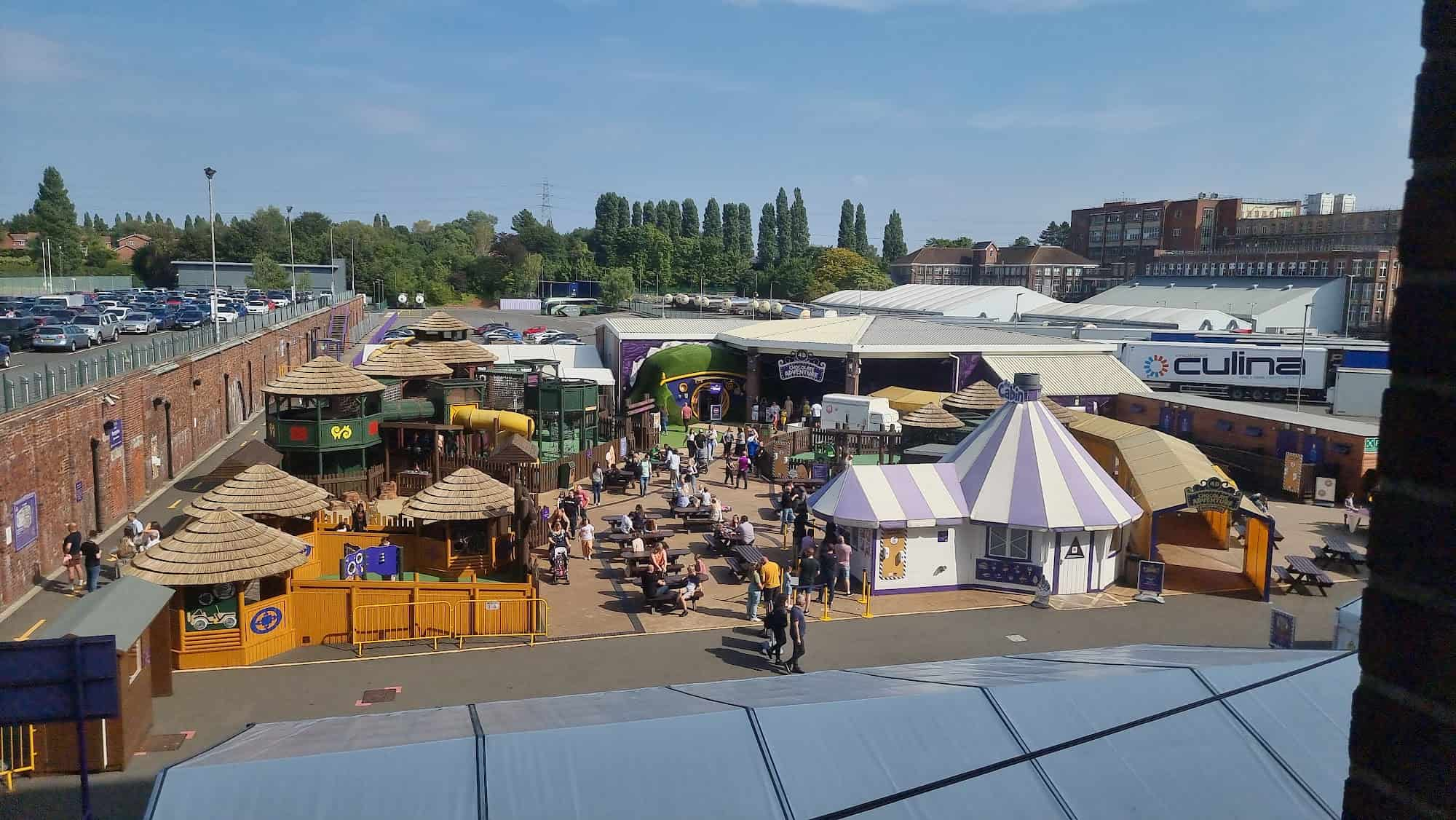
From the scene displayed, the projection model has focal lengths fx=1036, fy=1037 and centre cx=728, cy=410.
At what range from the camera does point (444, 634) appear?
1583cm

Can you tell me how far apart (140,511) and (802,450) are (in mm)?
17561

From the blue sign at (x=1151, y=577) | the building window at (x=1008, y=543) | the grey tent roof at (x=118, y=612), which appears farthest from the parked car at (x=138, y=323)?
the blue sign at (x=1151, y=577)

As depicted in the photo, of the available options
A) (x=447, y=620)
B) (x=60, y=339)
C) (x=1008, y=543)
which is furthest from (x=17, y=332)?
(x=1008, y=543)

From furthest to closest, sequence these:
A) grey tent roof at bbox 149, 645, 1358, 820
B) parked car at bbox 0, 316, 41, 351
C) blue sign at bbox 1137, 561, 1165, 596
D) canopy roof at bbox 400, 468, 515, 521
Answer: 1. parked car at bbox 0, 316, 41, 351
2. blue sign at bbox 1137, 561, 1165, 596
3. canopy roof at bbox 400, 468, 515, 521
4. grey tent roof at bbox 149, 645, 1358, 820

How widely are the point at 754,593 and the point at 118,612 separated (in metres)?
9.04

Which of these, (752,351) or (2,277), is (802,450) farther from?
(2,277)

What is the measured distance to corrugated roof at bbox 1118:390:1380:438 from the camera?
2753cm

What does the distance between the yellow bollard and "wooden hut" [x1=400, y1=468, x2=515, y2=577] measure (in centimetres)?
647

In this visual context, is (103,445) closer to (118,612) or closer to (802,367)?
(118,612)

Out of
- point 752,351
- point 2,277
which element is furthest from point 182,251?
point 752,351

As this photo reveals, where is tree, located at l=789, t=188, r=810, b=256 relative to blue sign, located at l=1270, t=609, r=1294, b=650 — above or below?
above

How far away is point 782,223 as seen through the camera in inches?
5187

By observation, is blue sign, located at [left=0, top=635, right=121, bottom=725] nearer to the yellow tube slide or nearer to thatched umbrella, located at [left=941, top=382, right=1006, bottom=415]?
the yellow tube slide

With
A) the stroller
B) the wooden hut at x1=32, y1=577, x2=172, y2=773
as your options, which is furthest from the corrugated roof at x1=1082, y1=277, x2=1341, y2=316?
the wooden hut at x1=32, y1=577, x2=172, y2=773
